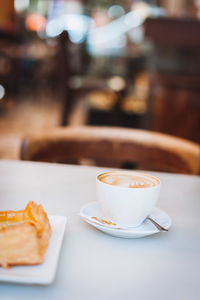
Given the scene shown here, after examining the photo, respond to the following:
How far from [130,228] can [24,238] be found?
18 centimetres

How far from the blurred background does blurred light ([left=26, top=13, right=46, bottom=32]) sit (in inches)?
1.2

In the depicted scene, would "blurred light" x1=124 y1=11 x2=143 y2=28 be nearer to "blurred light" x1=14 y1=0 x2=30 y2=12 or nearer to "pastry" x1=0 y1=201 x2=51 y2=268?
"blurred light" x1=14 y1=0 x2=30 y2=12

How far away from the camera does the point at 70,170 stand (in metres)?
0.89

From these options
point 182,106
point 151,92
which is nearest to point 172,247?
point 182,106

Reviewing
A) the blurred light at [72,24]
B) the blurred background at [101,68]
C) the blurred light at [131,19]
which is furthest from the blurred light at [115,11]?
the blurred light at [72,24]

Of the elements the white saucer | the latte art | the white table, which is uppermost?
the latte art

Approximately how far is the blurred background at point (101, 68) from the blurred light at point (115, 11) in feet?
0.09

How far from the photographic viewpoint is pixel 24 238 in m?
0.43

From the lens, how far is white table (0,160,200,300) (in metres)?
0.41

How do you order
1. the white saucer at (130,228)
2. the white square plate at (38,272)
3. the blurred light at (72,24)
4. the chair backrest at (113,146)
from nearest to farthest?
the white square plate at (38,272), the white saucer at (130,228), the chair backrest at (113,146), the blurred light at (72,24)

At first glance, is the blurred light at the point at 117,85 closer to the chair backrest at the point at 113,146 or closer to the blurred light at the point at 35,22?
the chair backrest at the point at 113,146

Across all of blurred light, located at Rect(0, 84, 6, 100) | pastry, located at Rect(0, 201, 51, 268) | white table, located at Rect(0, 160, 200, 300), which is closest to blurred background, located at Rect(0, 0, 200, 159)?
blurred light, located at Rect(0, 84, 6, 100)

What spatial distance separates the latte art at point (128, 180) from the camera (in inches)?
23.4

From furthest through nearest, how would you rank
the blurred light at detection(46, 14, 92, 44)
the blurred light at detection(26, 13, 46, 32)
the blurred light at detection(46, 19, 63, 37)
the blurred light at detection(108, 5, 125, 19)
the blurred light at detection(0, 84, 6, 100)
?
the blurred light at detection(46, 19, 63, 37)
the blurred light at detection(46, 14, 92, 44)
the blurred light at detection(26, 13, 46, 32)
the blurred light at detection(108, 5, 125, 19)
the blurred light at detection(0, 84, 6, 100)
